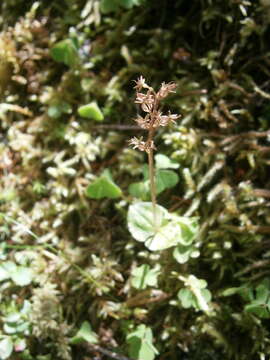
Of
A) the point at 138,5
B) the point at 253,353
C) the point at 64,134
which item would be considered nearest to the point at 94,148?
the point at 64,134

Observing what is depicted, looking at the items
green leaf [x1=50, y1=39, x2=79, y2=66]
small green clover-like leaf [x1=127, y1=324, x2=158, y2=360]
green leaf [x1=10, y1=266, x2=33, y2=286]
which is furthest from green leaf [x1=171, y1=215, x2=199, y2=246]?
green leaf [x1=50, y1=39, x2=79, y2=66]

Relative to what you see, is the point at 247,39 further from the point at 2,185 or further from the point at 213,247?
the point at 2,185

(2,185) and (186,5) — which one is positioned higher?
(186,5)

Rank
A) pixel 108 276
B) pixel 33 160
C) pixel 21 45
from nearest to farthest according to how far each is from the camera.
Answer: pixel 108 276, pixel 33 160, pixel 21 45

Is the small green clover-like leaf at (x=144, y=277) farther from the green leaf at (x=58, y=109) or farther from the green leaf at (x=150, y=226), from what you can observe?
the green leaf at (x=58, y=109)

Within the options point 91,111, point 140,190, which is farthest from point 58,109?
point 140,190

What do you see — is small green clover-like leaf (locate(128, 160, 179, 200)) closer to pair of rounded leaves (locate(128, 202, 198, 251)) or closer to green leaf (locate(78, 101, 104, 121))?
pair of rounded leaves (locate(128, 202, 198, 251))
